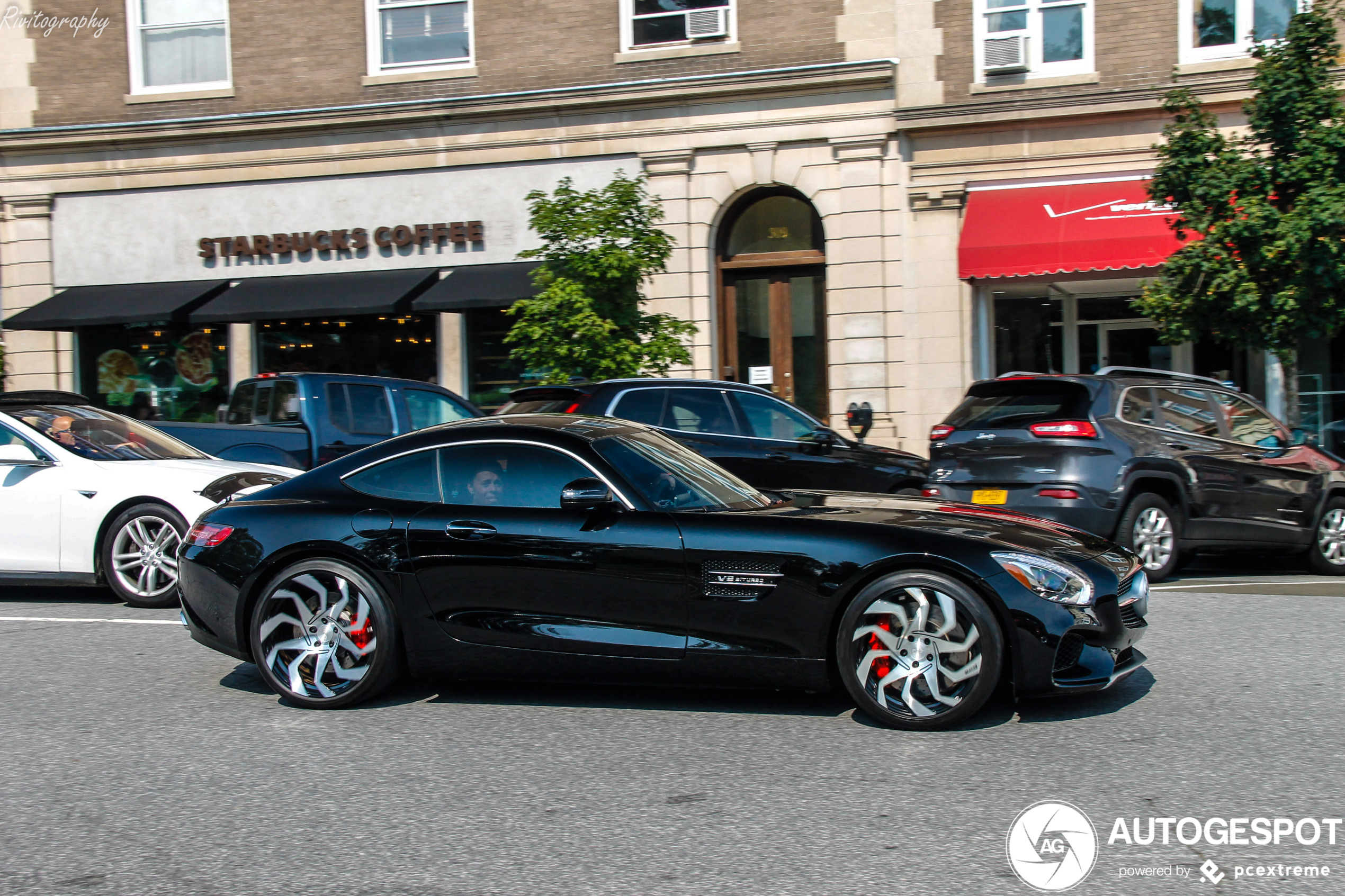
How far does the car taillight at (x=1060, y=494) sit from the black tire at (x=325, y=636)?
544cm

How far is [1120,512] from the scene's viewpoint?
916cm

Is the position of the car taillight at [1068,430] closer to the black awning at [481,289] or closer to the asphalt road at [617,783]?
the asphalt road at [617,783]

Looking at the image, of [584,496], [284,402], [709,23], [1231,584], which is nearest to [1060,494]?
[1231,584]

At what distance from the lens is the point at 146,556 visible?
849cm

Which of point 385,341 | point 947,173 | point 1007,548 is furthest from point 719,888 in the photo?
point 385,341

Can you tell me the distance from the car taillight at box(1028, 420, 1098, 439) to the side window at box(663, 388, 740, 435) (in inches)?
105

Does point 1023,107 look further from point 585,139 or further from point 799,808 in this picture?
point 799,808

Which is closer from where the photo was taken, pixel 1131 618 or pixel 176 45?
pixel 1131 618

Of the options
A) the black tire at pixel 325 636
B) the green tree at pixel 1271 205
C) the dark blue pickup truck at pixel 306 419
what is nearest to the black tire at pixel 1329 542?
the green tree at pixel 1271 205

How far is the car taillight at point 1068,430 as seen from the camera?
365 inches

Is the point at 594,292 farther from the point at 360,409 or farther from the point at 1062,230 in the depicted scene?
the point at 1062,230

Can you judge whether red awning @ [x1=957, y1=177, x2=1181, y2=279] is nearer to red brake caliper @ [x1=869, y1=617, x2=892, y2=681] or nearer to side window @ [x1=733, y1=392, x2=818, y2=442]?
side window @ [x1=733, y1=392, x2=818, y2=442]

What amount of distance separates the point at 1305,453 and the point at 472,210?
12203mm

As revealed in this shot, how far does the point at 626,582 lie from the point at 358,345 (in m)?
14.9
